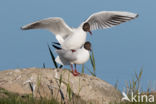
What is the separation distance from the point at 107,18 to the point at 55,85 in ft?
8.06

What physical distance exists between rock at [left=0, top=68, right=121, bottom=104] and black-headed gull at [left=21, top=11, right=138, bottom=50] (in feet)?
2.89

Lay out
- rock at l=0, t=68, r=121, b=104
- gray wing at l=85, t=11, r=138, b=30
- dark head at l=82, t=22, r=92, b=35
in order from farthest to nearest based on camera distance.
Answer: gray wing at l=85, t=11, r=138, b=30 < dark head at l=82, t=22, r=92, b=35 < rock at l=0, t=68, r=121, b=104

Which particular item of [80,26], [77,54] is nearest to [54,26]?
[80,26]

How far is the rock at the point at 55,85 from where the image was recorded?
25.1 feet

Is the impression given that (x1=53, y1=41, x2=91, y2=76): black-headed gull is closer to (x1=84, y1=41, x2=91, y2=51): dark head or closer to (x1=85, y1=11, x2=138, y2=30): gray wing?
(x1=84, y1=41, x2=91, y2=51): dark head

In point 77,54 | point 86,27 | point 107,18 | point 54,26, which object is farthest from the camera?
point 107,18

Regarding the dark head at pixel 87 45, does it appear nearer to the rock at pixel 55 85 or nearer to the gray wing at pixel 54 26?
the gray wing at pixel 54 26

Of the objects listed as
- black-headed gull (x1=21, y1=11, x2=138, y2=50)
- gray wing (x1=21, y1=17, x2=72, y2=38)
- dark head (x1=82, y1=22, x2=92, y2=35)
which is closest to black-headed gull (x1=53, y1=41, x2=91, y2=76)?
black-headed gull (x1=21, y1=11, x2=138, y2=50)

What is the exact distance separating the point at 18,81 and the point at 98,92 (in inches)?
87.1

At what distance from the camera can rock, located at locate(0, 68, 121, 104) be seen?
25.1 ft

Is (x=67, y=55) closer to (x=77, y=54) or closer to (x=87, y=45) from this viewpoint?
(x=77, y=54)

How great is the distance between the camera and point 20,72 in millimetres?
8305

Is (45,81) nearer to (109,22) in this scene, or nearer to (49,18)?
(49,18)

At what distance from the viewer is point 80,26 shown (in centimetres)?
784
